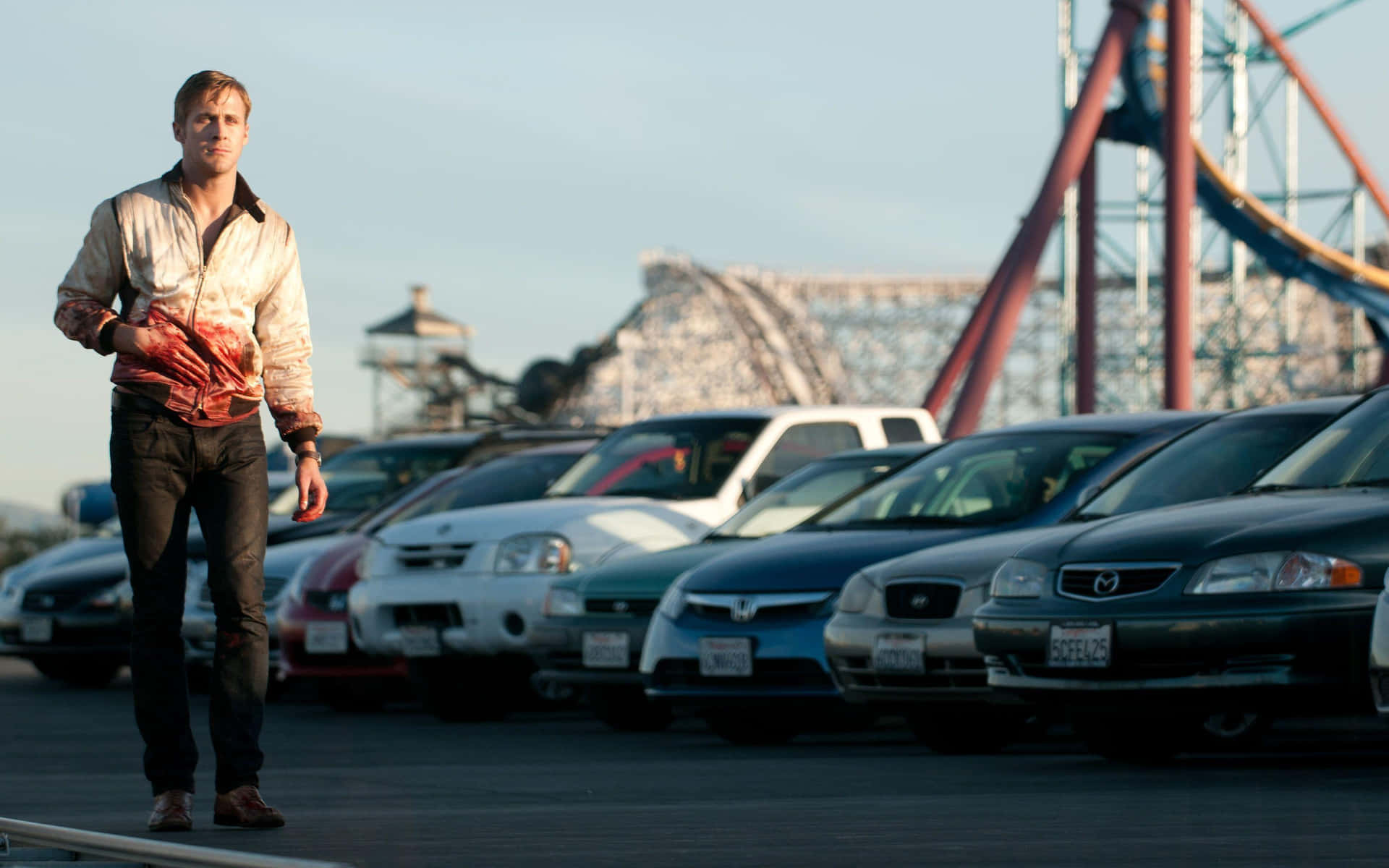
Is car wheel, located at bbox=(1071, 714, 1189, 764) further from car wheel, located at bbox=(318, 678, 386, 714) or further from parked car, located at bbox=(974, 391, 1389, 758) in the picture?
car wheel, located at bbox=(318, 678, 386, 714)

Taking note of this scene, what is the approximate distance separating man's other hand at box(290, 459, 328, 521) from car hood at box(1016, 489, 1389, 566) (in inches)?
122

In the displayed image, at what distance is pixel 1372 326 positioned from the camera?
14422 millimetres

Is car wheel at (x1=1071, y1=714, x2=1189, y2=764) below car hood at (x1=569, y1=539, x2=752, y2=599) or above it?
below

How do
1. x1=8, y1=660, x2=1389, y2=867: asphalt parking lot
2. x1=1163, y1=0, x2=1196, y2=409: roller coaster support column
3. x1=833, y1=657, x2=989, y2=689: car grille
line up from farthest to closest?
1. x1=1163, y1=0, x2=1196, y2=409: roller coaster support column
2. x1=833, y1=657, x2=989, y2=689: car grille
3. x1=8, y1=660, x2=1389, y2=867: asphalt parking lot

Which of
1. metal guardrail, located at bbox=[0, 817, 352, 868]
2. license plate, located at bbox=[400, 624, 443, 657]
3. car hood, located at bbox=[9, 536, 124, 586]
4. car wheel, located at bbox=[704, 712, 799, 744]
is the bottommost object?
car wheel, located at bbox=[704, 712, 799, 744]

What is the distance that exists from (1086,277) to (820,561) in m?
32.1

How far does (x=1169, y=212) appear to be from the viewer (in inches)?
1297

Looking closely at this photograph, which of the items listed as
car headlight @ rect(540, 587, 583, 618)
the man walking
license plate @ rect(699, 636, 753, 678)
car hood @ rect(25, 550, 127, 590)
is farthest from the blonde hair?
car hood @ rect(25, 550, 127, 590)

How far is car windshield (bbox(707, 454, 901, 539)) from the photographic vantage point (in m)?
11.6

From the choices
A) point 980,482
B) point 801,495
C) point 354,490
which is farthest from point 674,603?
point 354,490

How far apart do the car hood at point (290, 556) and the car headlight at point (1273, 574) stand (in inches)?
308

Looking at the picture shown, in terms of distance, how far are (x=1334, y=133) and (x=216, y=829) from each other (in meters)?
50.3

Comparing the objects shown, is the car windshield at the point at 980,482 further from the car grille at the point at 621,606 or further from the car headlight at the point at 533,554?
the car headlight at the point at 533,554

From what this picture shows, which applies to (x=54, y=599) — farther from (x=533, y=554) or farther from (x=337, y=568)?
(x=533, y=554)
